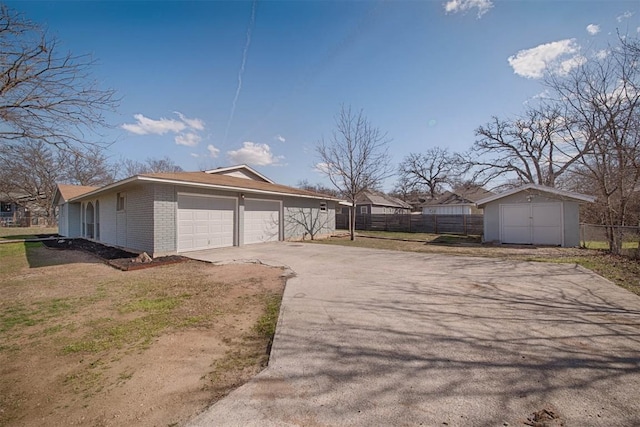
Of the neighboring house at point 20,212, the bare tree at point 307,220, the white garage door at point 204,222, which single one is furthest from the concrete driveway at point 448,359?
the neighboring house at point 20,212

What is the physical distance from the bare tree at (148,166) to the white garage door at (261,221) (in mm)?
35316

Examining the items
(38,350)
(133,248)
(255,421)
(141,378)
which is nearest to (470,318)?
(255,421)

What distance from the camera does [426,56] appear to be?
9.62 metres

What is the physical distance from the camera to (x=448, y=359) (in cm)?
273

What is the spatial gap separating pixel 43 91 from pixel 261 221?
Answer: 8.96m

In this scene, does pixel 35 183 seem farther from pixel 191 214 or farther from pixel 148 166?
pixel 191 214

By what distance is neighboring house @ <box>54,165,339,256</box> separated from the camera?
9266mm

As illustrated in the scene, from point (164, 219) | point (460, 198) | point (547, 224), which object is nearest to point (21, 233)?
point (164, 219)

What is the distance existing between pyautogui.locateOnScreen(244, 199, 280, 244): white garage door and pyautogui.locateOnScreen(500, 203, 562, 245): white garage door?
11536 millimetres

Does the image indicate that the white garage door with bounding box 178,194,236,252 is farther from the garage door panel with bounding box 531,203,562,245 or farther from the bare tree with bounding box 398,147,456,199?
the bare tree with bounding box 398,147,456,199

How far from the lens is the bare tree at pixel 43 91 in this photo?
16.0 ft

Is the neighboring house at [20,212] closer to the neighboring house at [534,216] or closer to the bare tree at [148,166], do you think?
the bare tree at [148,166]

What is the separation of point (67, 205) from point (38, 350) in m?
21.2

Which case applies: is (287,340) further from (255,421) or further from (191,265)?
(191,265)
